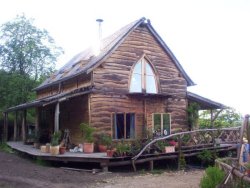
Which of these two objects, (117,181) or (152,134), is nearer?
(117,181)

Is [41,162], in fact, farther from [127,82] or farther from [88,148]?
[127,82]

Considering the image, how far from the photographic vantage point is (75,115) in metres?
19.6

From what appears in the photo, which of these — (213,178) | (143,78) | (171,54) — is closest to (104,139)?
(143,78)

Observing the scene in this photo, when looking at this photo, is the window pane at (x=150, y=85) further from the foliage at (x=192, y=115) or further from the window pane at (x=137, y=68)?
the foliage at (x=192, y=115)

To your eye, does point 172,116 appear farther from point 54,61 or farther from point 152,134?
point 54,61

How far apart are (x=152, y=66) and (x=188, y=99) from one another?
335cm

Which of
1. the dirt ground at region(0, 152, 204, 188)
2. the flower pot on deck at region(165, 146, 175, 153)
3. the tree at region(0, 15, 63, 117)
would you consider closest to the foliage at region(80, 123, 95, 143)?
the dirt ground at region(0, 152, 204, 188)

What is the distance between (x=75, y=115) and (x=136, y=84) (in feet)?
12.1

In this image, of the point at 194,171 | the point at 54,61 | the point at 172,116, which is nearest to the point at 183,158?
the point at 194,171

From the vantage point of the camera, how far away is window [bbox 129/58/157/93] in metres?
20.0

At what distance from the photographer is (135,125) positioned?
1939 centimetres

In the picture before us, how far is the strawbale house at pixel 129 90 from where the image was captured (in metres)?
18.4

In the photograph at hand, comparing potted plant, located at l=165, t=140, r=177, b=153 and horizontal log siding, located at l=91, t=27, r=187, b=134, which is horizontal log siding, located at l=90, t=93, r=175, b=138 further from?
potted plant, located at l=165, t=140, r=177, b=153

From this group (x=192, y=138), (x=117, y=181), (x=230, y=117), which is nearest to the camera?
(x=117, y=181)
